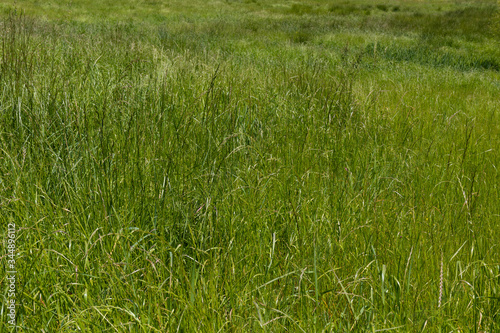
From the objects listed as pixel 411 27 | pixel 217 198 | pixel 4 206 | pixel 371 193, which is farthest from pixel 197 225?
pixel 411 27

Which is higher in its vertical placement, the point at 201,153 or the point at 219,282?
the point at 201,153

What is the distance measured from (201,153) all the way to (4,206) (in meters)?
1.06

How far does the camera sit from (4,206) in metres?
1.79

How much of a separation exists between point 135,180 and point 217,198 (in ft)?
1.41

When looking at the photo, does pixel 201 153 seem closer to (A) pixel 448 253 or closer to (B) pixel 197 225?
(B) pixel 197 225

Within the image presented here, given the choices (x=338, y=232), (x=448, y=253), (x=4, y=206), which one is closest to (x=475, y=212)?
(x=448, y=253)

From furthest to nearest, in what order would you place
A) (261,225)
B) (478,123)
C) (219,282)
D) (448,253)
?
(478,123) < (261,225) < (448,253) < (219,282)

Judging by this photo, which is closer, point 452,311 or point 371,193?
point 452,311

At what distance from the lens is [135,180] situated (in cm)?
207

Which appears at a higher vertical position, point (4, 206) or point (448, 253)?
point (4, 206)

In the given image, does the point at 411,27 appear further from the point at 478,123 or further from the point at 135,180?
the point at 135,180

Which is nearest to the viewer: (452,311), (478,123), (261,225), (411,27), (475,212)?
(452,311)

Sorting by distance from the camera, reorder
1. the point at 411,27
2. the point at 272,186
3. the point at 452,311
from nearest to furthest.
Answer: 1. the point at 452,311
2. the point at 272,186
3. the point at 411,27

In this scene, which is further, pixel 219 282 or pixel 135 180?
pixel 135 180
